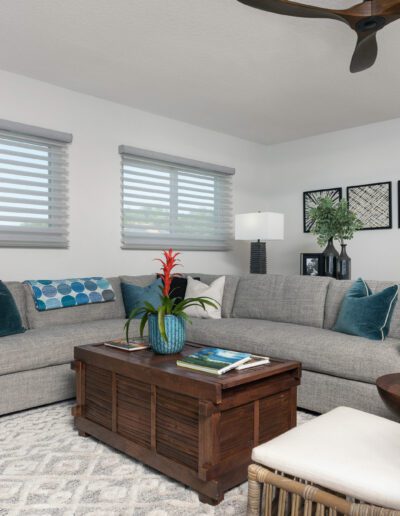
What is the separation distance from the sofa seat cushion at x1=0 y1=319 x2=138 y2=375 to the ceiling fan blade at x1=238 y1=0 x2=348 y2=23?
7.21 ft

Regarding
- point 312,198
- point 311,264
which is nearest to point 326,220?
point 311,264

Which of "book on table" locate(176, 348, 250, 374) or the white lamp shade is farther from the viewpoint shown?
the white lamp shade

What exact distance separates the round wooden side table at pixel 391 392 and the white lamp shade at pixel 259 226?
9.61ft

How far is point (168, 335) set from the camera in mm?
2246

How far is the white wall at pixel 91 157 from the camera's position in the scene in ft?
12.0

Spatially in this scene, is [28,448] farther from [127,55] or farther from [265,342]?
[127,55]

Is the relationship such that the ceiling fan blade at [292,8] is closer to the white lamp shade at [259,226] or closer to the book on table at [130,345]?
the book on table at [130,345]

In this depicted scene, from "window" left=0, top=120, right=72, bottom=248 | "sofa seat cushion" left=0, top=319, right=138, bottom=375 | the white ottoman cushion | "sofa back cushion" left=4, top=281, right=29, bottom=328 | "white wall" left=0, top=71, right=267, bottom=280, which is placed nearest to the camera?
the white ottoman cushion

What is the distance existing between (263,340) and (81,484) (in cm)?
150

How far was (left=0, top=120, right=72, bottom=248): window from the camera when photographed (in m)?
3.57

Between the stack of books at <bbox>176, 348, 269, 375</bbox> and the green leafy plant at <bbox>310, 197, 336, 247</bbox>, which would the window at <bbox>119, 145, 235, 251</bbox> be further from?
the stack of books at <bbox>176, 348, 269, 375</bbox>

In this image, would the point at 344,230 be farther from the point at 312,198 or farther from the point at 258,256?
the point at 312,198

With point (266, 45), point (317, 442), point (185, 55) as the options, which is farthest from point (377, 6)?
point (317, 442)

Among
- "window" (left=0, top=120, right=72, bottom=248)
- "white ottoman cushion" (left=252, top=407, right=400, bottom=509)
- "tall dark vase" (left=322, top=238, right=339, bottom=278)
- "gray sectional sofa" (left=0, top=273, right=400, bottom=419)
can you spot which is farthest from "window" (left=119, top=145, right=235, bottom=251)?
"white ottoman cushion" (left=252, top=407, right=400, bottom=509)
